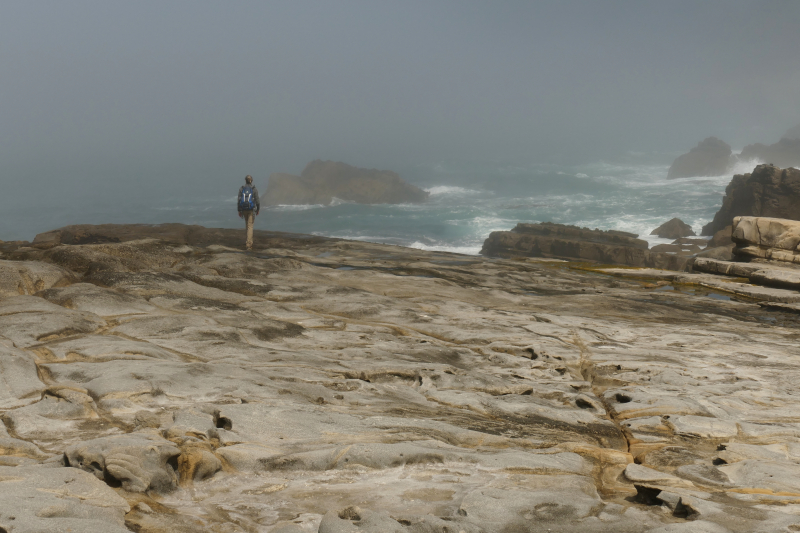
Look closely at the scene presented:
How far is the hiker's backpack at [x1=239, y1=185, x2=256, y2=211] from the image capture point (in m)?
23.8

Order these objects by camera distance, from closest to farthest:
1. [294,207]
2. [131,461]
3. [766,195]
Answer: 1. [131,461]
2. [766,195]
3. [294,207]

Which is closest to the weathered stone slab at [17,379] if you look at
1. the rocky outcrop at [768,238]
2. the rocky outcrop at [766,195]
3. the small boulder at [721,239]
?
the rocky outcrop at [768,238]

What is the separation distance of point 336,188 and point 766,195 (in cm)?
8848

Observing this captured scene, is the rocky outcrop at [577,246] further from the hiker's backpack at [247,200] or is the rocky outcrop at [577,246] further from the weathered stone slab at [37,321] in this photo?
the weathered stone slab at [37,321]

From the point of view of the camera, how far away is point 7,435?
263 inches

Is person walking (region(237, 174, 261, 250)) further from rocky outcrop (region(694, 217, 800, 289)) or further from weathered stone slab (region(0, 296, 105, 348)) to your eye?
rocky outcrop (region(694, 217, 800, 289))

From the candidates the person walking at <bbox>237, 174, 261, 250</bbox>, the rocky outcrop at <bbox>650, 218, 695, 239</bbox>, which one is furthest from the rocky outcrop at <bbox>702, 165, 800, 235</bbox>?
the person walking at <bbox>237, 174, 261, 250</bbox>

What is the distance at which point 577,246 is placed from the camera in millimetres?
52219

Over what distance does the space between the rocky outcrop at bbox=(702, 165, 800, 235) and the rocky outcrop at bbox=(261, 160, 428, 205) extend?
76.5m

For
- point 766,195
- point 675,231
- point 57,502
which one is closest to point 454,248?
point 675,231

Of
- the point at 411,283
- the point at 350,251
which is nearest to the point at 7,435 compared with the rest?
the point at 411,283

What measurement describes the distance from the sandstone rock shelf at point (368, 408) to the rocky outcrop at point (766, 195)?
46.8 metres

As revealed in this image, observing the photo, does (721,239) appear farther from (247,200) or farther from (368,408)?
(368,408)

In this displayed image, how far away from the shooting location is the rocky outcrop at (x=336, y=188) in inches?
→ 5000
